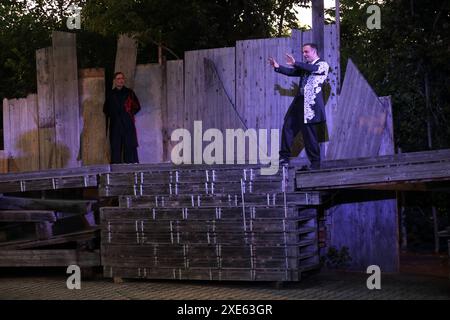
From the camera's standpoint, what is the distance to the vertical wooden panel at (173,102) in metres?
13.3

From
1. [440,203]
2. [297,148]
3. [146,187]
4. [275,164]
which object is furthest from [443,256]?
[146,187]

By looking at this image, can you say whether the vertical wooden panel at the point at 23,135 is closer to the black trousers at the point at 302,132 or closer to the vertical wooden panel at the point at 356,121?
the black trousers at the point at 302,132

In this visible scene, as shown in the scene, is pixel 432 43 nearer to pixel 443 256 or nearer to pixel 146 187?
pixel 443 256

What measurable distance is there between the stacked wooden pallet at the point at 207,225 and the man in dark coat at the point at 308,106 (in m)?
0.49

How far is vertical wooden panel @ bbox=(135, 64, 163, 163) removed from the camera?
44.5ft

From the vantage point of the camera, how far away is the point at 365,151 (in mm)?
11500

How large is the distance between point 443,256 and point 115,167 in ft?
17.1

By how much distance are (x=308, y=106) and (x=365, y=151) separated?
1.44 metres

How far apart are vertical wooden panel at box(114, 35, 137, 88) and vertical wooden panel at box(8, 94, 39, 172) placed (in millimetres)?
1833

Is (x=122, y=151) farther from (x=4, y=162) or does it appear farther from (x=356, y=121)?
(x=356, y=121)

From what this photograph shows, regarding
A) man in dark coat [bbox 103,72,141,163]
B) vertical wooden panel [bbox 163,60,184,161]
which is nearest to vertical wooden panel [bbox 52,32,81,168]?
man in dark coat [bbox 103,72,141,163]

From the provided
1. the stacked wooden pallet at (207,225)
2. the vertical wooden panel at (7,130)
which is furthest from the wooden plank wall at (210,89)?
the vertical wooden panel at (7,130)

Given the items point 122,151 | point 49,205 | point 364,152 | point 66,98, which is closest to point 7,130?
point 66,98

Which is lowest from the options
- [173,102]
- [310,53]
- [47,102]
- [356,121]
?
[356,121]
